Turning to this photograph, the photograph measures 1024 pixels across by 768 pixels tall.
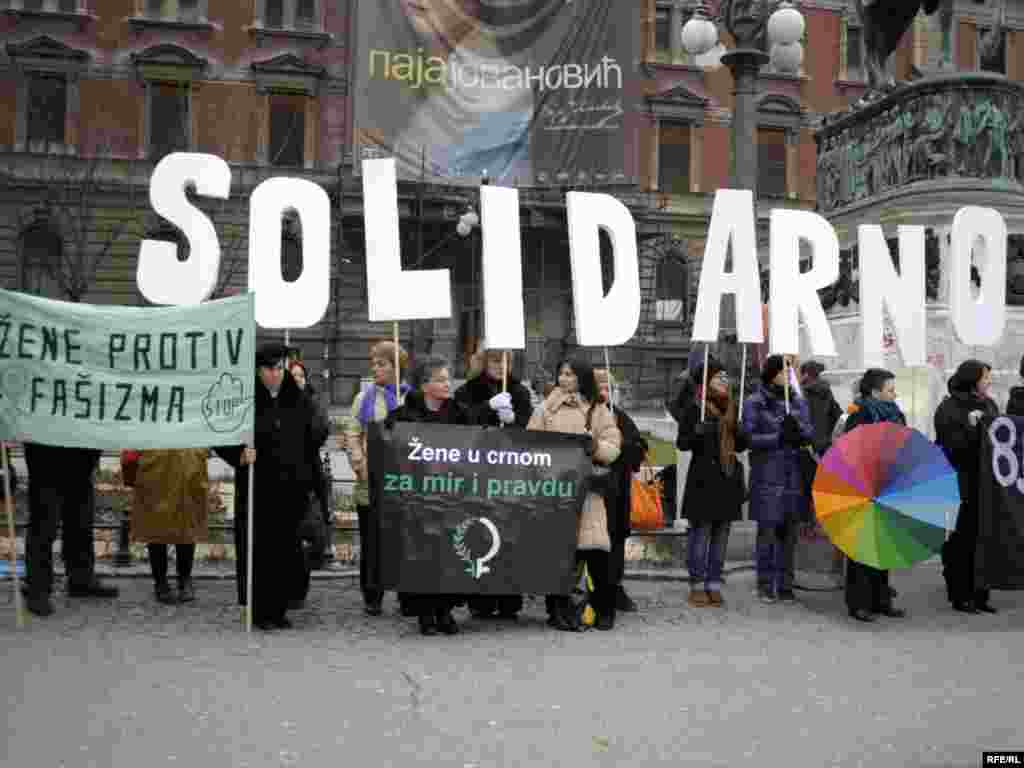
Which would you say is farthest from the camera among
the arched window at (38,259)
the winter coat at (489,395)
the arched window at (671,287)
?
the arched window at (671,287)

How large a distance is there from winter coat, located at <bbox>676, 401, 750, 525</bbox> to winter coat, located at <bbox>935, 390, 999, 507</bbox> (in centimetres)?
131

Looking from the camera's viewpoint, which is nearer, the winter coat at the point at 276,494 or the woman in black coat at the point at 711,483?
the winter coat at the point at 276,494

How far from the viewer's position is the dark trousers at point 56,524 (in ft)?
23.6

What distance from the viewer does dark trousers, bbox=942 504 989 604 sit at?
782 cm

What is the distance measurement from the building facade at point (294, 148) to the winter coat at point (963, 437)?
20908 millimetres

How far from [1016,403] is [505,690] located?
4.66 meters

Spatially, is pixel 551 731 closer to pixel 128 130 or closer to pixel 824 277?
pixel 824 277

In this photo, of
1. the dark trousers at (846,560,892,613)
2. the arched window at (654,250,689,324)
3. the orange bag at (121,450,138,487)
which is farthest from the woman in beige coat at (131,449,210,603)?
the arched window at (654,250,689,324)

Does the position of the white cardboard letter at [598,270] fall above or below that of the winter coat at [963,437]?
above

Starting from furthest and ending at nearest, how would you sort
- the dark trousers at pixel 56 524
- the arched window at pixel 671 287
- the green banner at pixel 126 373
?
1. the arched window at pixel 671 287
2. the dark trousers at pixel 56 524
3. the green banner at pixel 126 373

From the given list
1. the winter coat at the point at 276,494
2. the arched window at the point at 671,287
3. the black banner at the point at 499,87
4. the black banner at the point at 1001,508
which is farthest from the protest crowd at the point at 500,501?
the arched window at the point at 671,287

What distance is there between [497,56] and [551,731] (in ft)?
91.6

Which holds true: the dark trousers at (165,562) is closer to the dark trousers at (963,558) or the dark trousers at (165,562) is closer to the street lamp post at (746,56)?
the dark trousers at (963,558)

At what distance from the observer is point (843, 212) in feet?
49.5
